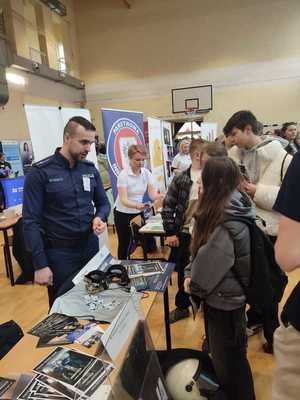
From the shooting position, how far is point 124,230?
3.18m

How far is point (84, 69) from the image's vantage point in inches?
400

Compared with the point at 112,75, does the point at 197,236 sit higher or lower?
lower

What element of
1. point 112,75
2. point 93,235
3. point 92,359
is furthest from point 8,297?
point 112,75

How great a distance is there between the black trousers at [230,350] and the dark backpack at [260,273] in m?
0.10

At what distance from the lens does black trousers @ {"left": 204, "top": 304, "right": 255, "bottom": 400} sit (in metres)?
1.40

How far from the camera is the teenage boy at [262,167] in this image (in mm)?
1912

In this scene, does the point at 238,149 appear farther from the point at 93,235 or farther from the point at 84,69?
the point at 84,69

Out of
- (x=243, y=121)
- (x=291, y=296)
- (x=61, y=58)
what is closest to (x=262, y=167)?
(x=243, y=121)

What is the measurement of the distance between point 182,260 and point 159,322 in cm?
55

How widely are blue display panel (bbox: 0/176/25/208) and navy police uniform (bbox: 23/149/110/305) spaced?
217 cm

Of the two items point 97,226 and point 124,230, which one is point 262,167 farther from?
point 124,230

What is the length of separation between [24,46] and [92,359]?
8.33m

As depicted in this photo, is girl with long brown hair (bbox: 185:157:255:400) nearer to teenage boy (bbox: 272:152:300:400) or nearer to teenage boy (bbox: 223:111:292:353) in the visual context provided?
teenage boy (bbox: 272:152:300:400)

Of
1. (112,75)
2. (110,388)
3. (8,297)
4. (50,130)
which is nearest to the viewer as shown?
(110,388)
